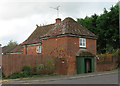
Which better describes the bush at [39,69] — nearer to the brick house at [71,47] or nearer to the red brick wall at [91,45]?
the brick house at [71,47]

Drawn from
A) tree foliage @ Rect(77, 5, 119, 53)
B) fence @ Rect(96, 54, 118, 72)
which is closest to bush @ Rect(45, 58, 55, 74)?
fence @ Rect(96, 54, 118, 72)

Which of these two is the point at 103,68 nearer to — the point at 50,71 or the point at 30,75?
the point at 50,71

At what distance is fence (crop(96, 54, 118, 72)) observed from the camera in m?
26.7

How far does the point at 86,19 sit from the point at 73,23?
628 inches

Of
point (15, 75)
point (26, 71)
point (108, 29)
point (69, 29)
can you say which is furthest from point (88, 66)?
point (108, 29)

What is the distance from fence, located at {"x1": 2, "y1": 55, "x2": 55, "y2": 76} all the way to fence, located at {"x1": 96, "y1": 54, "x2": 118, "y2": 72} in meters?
9.47

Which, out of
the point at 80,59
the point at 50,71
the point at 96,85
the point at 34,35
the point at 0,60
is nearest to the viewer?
the point at 96,85

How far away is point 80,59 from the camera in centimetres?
2347

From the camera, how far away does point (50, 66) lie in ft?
69.7

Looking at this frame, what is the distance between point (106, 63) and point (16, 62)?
45.7 ft

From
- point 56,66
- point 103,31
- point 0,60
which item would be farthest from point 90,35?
point 0,60

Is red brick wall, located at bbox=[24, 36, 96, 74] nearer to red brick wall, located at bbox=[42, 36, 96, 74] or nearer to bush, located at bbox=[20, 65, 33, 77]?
red brick wall, located at bbox=[42, 36, 96, 74]

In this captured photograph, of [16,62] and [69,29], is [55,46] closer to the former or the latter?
[69,29]

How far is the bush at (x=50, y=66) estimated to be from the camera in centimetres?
2099
